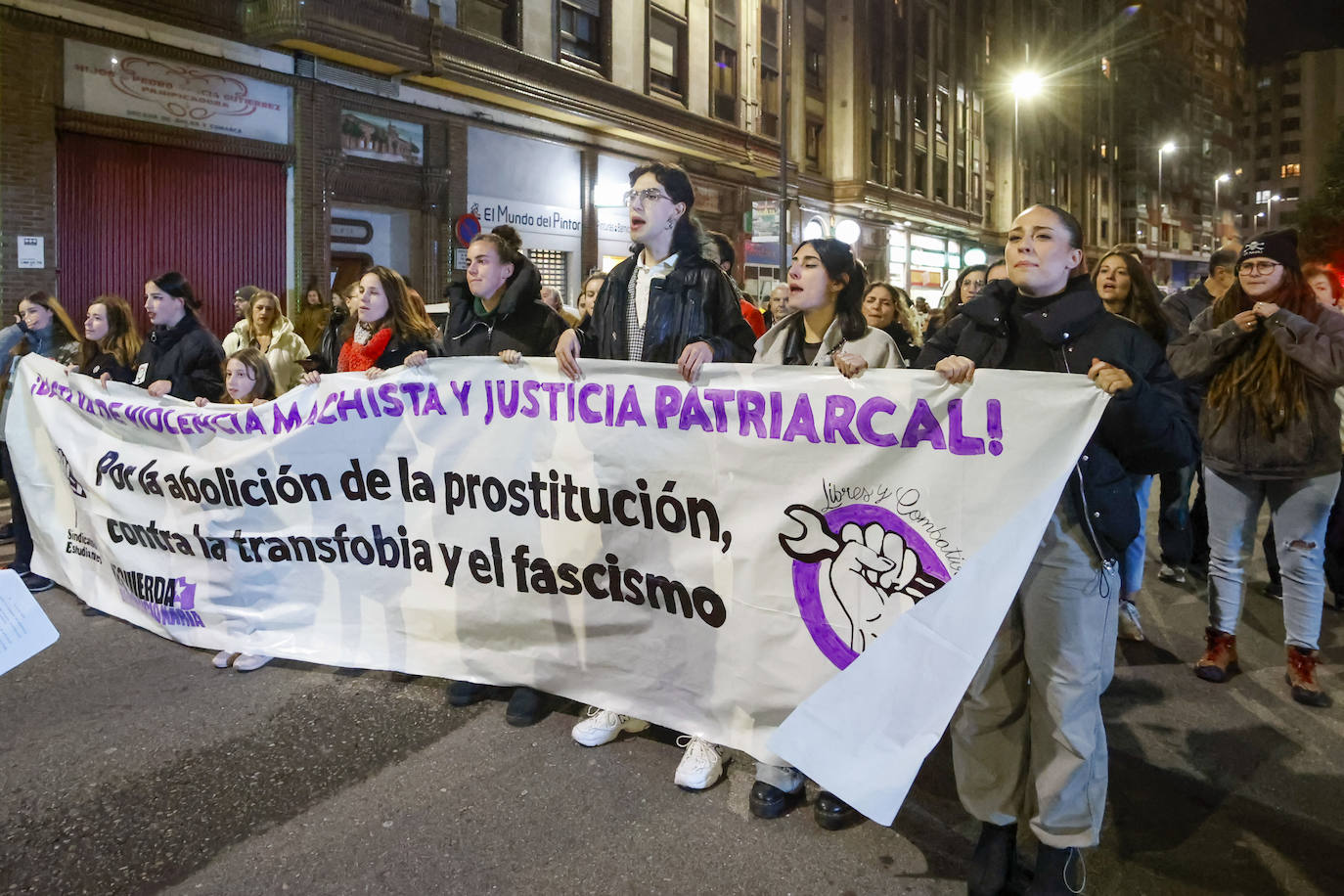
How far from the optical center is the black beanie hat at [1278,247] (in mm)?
4246

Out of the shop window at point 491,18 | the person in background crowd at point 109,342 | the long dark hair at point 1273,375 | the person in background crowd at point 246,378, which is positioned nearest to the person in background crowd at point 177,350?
the person in background crowd at point 246,378

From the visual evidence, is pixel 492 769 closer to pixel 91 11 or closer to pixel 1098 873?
pixel 1098 873

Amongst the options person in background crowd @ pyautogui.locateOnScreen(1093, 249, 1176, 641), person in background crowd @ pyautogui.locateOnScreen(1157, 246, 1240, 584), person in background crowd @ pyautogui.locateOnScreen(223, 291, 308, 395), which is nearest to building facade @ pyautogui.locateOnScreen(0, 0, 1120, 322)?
person in background crowd @ pyautogui.locateOnScreen(1157, 246, 1240, 584)

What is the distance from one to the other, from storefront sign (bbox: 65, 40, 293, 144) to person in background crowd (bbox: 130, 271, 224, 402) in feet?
27.5

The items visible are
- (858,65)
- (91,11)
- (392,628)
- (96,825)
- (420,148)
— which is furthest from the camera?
(858,65)

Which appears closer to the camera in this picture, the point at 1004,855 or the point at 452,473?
the point at 1004,855

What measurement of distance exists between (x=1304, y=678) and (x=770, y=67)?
2604cm

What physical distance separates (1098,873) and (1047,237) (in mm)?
1941

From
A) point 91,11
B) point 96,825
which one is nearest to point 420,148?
point 91,11

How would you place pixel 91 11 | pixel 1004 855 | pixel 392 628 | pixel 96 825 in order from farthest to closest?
pixel 91 11
pixel 392 628
pixel 96 825
pixel 1004 855

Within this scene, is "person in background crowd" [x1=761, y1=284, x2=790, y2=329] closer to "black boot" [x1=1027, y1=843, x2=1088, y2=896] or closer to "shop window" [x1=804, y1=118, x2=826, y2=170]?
"black boot" [x1=1027, y1=843, x2=1088, y2=896]

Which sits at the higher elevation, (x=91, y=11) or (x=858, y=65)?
(x=858, y=65)

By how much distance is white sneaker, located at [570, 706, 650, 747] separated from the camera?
3693 millimetres

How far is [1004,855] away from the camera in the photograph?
2.74m
